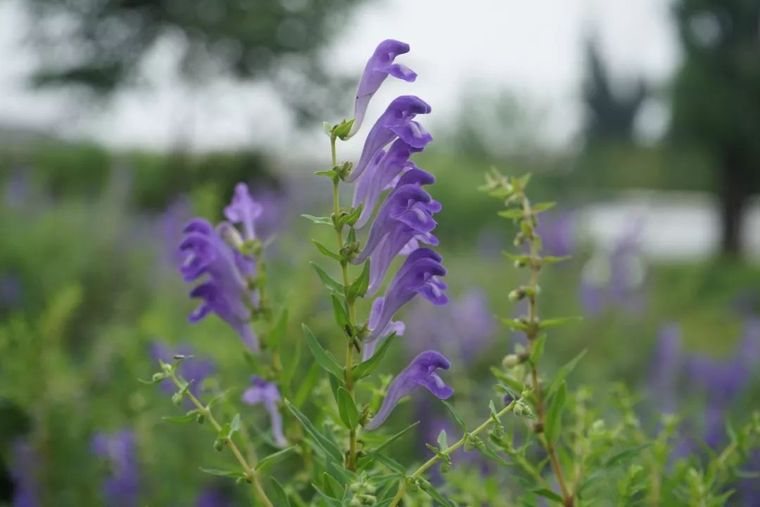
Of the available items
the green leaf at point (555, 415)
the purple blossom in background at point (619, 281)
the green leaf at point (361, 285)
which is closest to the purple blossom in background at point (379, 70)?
the green leaf at point (361, 285)

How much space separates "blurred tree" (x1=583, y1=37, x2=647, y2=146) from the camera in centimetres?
3341

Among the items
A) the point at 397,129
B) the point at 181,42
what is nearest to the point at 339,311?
the point at 397,129

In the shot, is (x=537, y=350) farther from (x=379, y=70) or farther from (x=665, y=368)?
(x=665, y=368)

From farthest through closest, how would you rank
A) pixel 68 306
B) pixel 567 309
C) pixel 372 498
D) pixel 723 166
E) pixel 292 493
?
pixel 723 166, pixel 567 309, pixel 68 306, pixel 292 493, pixel 372 498

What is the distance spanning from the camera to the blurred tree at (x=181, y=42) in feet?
76.2

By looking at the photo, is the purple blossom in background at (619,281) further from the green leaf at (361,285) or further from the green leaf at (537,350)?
the green leaf at (361,285)

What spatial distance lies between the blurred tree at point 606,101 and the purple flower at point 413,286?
3332 centimetres

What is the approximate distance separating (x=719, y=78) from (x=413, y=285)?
2125 centimetres

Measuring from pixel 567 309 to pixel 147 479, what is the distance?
4240 mm

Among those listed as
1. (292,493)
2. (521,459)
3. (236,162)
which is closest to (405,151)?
(521,459)

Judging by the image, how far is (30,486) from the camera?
2.84 meters

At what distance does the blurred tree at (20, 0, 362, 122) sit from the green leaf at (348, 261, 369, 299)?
74.4 ft

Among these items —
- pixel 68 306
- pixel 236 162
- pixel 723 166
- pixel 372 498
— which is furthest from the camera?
pixel 723 166

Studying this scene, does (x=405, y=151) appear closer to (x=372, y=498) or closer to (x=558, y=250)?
(x=372, y=498)
